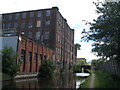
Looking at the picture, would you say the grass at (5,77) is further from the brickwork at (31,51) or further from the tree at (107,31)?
the tree at (107,31)

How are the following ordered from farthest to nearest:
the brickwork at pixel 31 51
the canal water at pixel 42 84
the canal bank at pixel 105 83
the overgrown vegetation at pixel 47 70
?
the overgrown vegetation at pixel 47 70
the brickwork at pixel 31 51
the canal water at pixel 42 84
the canal bank at pixel 105 83

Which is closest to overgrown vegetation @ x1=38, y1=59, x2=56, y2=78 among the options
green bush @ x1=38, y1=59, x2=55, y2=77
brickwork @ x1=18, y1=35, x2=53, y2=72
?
green bush @ x1=38, y1=59, x2=55, y2=77

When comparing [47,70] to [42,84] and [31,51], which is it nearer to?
[31,51]

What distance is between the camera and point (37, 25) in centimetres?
5166

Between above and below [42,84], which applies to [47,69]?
above

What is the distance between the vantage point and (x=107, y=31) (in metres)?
14.2

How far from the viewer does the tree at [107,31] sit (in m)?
13.6

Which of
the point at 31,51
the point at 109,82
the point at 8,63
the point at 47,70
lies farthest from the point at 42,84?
the point at 31,51

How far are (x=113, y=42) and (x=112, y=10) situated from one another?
9.01 feet

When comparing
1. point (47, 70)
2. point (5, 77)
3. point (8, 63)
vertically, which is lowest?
point (5, 77)

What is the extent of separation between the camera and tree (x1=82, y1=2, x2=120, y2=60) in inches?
535

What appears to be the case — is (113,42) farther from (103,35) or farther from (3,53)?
(3,53)

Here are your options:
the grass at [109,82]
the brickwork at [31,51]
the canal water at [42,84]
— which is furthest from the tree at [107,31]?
the brickwork at [31,51]

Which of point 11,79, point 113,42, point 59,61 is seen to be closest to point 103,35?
point 113,42
